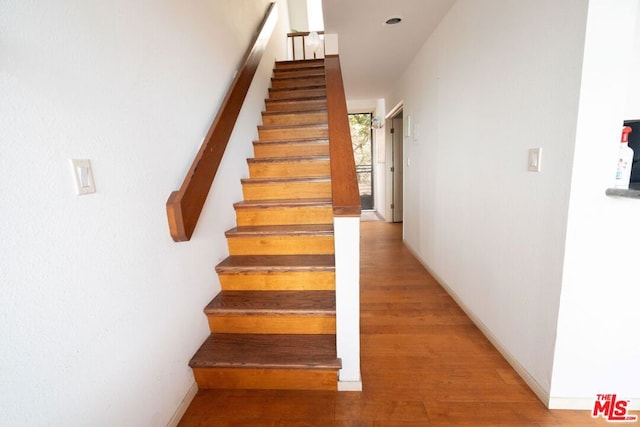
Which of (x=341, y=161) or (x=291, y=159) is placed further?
(x=291, y=159)

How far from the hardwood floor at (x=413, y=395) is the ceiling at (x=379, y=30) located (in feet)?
7.68

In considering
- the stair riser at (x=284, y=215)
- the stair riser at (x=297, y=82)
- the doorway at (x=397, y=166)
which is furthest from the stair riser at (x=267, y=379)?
the doorway at (x=397, y=166)

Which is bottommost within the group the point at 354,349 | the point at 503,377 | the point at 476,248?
the point at 503,377

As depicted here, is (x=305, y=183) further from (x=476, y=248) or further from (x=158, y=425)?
(x=158, y=425)

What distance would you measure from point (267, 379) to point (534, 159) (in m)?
1.71

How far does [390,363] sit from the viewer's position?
5.05 feet

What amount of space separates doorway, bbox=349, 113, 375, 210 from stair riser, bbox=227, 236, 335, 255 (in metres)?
4.73

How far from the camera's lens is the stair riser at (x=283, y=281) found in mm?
1622

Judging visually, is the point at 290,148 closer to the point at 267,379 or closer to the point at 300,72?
the point at 300,72

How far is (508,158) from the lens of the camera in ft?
4.75

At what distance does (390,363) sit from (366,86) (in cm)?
392

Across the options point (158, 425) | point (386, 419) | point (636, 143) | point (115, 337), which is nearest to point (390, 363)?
point (386, 419)

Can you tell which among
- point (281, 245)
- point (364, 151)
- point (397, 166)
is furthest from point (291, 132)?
point (364, 151)

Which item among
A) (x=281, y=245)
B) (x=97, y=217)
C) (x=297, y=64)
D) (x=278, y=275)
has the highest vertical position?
(x=297, y=64)
